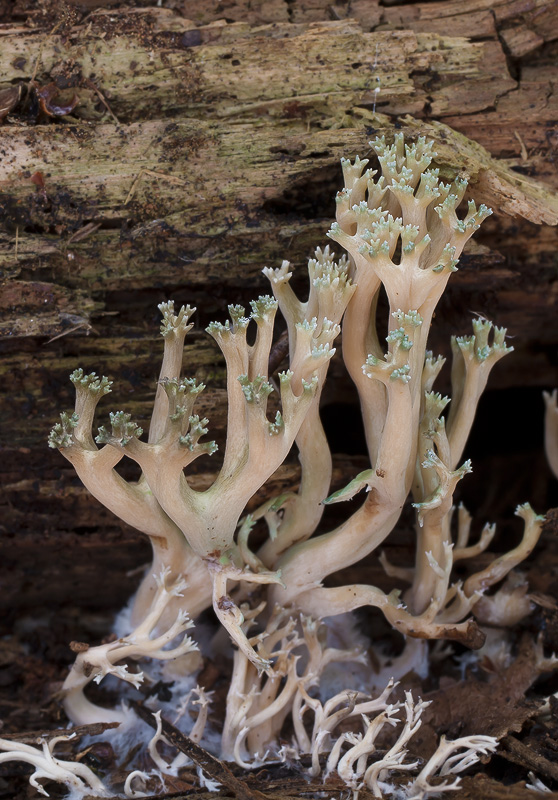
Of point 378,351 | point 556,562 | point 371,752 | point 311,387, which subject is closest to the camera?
point 311,387

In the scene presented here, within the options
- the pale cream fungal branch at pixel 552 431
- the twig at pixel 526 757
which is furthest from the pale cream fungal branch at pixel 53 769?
the pale cream fungal branch at pixel 552 431

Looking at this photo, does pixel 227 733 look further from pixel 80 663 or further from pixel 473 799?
pixel 473 799

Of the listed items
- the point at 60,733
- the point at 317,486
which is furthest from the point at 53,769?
the point at 317,486

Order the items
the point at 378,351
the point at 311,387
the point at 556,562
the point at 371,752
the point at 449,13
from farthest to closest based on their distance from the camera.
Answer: the point at 556,562
the point at 449,13
the point at 378,351
the point at 371,752
the point at 311,387

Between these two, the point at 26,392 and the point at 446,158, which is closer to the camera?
the point at 446,158

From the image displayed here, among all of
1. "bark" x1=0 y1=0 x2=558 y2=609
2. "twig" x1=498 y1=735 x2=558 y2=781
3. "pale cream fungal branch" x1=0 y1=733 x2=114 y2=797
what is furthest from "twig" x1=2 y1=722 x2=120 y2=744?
"twig" x1=498 y1=735 x2=558 y2=781

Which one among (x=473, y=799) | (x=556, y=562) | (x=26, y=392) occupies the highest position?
(x=26, y=392)

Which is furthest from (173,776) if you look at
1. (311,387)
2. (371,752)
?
(311,387)
